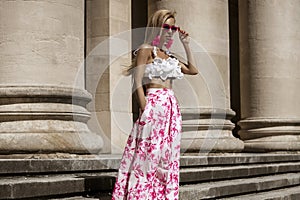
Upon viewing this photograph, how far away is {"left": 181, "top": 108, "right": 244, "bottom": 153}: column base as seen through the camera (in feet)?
53.8

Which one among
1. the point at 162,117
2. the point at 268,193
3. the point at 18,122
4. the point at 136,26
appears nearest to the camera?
the point at 162,117

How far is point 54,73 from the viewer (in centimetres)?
1166

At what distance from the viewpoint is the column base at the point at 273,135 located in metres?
20.5

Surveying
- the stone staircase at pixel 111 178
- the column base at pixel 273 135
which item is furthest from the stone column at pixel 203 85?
the column base at pixel 273 135

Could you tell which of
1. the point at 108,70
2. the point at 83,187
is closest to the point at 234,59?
the point at 108,70

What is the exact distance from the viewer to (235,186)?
1295 centimetres

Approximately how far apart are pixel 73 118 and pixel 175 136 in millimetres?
3787

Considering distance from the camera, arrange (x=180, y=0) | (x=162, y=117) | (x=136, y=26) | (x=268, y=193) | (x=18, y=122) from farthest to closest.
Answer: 1. (x=136, y=26)
2. (x=180, y=0)
3. (x=268, y=193)
4. (x=18, y=122)
5. (x=162, y=117)

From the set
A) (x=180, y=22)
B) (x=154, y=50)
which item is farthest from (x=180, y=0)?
(x=154, y=50)

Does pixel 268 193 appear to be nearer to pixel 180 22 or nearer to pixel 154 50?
pixel 180 22

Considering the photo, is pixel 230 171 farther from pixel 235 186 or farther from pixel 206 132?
pixel 206 132

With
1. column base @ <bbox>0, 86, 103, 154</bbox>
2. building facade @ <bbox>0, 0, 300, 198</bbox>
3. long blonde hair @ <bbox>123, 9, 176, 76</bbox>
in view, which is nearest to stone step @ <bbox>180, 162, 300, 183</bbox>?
building facade @ <bbox>0, 0, 300, 198</bbox>

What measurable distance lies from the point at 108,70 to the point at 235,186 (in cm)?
723

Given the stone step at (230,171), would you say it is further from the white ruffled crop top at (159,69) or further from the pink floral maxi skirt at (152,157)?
the white ruffled crop top at (159,69)
